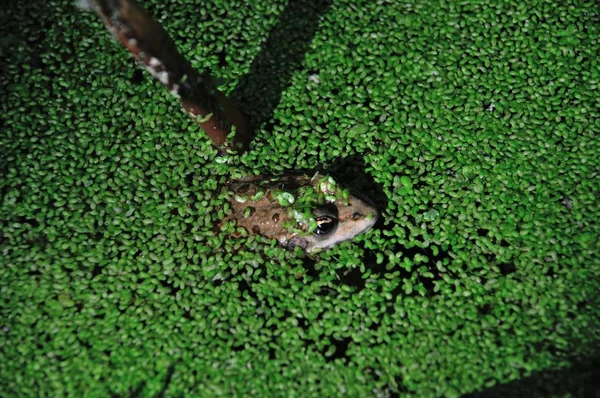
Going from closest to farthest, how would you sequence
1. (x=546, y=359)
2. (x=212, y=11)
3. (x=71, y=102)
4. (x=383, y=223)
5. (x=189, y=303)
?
1. (x=546, y=359)
2. (x=189, y=303)
3. (x=383, y=223)
4. (x=71, y=102)
5. (x=212, y=11)

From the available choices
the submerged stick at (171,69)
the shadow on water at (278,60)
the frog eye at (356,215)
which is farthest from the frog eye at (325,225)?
the shadow on water at (278,60)

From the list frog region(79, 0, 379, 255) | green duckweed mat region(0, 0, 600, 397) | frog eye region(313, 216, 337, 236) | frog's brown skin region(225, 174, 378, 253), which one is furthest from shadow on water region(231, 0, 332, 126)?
frog eye region(313, 216, 337, 236)

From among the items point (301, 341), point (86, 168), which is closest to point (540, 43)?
point (301, 341)

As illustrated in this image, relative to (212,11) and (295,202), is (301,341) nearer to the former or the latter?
(295,202)

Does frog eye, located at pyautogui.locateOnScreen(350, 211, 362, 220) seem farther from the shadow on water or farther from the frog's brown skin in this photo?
the shadow on water

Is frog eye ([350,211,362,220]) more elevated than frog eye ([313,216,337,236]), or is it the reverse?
frog eye ([350,211,362,220])

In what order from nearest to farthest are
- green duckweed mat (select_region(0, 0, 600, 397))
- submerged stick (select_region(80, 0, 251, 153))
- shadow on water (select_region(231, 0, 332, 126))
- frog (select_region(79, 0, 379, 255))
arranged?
submerged stick (select_region(80, 0, 251, 153)), green duckweed mat (select_region(0, 0, 600, 397)), frog (select_region(79, 0, 379, 255)), shadow on water (select_region(231, 0, 332, 126))

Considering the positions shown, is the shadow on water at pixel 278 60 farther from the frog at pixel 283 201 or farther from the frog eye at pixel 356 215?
the frog eye at pixel 356 215
